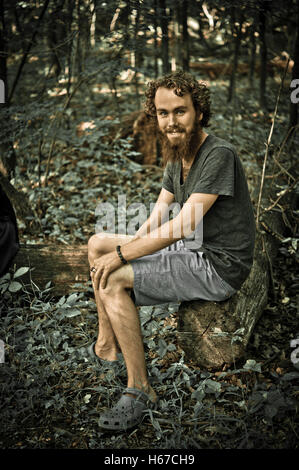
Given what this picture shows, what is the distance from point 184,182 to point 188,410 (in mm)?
1476

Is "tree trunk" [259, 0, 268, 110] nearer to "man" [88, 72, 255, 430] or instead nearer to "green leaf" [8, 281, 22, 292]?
"man" [88, 72, 255, 430]

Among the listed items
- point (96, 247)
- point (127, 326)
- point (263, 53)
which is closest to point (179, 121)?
point (96, 247)

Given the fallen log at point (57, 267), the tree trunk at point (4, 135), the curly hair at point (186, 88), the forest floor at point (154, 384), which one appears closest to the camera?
the forest floor at point (154, 384)

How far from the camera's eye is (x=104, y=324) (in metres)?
2.58

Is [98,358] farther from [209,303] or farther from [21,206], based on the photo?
[21,206]

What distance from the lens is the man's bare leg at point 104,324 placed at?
258cm

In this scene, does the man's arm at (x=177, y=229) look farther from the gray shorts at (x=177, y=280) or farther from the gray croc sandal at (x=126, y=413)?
the gray croc sandal at (x=126, y=413)

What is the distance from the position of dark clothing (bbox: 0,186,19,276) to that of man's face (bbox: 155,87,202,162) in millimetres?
1289

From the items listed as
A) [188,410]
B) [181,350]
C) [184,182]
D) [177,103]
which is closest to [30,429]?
[188,410]

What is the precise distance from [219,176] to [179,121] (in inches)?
18.6

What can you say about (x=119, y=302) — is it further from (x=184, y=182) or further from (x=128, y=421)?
(x=184, y=182)

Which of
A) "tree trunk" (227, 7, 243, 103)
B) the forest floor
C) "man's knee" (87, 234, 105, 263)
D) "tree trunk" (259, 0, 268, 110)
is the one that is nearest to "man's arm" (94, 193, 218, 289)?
"man's knee" (87, 234, 105, 263)

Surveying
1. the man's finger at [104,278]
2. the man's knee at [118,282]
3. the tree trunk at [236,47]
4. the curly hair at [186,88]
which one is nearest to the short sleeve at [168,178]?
the curly hair at [186,88]

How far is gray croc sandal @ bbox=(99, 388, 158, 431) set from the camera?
7.07 feet
